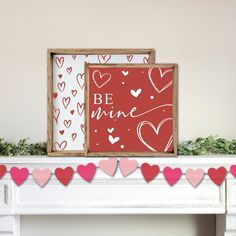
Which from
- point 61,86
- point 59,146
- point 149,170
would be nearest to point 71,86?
point 61,86

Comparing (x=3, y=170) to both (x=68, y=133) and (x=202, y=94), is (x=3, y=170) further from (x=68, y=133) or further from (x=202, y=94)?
(x=202, y=94)

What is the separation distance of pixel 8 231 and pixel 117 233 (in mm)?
596

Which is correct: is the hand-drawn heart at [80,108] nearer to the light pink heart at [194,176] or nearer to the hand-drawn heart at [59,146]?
the hand-drawn heart at [59,146]

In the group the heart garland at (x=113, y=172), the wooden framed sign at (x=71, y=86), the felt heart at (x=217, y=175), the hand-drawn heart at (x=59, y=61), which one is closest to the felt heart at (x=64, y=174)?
the heart garland at (x=113, y=172)

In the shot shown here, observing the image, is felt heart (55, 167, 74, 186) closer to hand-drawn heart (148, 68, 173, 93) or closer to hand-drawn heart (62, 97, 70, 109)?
hand-drawn heart (62, 97, 70, 109)

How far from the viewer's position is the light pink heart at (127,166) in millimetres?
2121

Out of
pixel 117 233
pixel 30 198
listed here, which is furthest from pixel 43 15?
pixel 117 233

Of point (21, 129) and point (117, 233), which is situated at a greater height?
point (21, 129)

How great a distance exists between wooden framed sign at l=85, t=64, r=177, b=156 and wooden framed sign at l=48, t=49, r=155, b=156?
0.39ft

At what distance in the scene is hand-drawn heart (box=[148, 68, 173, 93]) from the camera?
85.4 inches

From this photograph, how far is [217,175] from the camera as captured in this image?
2.14 meters

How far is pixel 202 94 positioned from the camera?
2510mm

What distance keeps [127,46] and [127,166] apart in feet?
2.27

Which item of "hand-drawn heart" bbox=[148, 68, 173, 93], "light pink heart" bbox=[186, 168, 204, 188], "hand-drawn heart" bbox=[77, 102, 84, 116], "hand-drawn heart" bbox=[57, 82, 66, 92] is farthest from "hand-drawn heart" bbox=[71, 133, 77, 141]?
"light pink heart" bbox=[186, 168, 204, 188]
